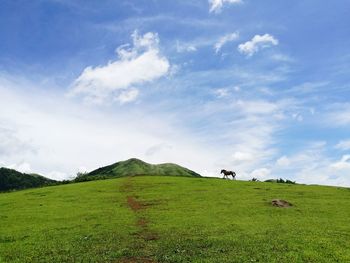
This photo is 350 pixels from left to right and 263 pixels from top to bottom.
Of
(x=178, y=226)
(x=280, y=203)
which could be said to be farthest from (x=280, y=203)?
(x=178, y=226)

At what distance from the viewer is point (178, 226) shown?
41.0 meters

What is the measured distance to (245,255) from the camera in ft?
95.7

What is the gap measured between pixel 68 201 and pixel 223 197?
22243mm

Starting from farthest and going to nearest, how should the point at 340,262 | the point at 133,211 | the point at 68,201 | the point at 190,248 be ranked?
the point at 68,201
the point at 133,211
the point at 190,248
the point at 340,262

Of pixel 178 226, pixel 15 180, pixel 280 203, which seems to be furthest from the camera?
pixel 15 180

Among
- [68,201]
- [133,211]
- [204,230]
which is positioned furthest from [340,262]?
[68,201]

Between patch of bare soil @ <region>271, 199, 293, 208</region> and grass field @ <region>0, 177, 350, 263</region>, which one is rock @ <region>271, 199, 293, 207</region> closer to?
patch of bare soil @ <region>271, 199, 293, 208</region>

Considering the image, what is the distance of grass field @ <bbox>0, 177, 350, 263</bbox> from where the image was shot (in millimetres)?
30217

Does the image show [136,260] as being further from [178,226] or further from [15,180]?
[15,180]

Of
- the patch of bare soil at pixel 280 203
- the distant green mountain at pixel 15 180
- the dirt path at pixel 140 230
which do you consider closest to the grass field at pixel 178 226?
the dirt path at pixel 140 230

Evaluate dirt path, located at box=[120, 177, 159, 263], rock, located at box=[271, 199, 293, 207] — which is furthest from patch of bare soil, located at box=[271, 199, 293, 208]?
dirt path, located at box=[120, 177, 159, 263]

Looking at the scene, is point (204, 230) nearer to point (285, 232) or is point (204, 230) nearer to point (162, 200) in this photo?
point (285, 232)

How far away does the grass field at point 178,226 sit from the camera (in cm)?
3022

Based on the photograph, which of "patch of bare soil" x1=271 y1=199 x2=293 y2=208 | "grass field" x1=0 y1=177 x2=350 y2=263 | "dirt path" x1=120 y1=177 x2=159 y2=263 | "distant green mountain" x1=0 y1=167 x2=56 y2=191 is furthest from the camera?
"distant green mountain" x1=0 y1=167 x2=56 y2=191
